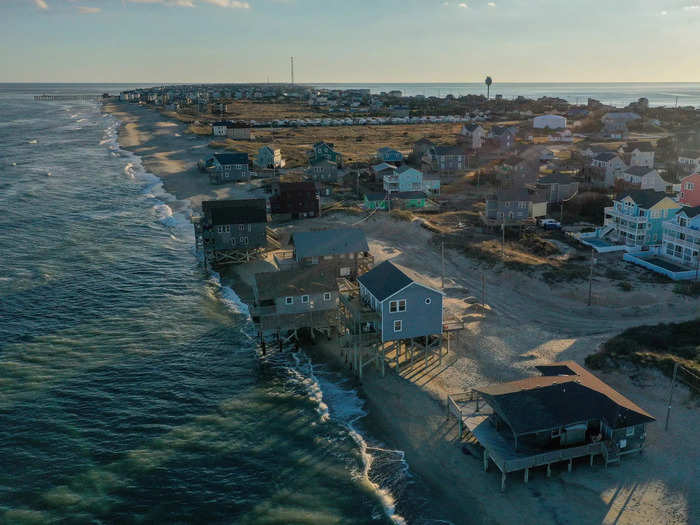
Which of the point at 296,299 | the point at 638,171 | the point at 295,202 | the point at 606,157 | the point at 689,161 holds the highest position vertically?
the point at 606,157

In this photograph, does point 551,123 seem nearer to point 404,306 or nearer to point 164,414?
point 404,306

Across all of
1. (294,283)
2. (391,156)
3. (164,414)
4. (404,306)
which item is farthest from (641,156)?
(164,414)

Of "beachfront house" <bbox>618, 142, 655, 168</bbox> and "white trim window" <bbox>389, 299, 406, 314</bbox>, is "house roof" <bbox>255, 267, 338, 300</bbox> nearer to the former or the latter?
"white trim window" <bbox>389, 299, 406, 314</bbox>

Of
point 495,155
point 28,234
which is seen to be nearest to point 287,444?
point 28,234

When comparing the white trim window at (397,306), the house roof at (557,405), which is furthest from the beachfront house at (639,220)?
the house roof at (557,405)

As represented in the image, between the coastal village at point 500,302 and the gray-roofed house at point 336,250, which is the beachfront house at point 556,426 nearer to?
the coastal village at point 500,302

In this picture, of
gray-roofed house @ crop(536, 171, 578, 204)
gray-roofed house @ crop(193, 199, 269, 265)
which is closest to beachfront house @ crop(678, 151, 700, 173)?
gray-roofed house @ crop(536, 171, 578, 204)
